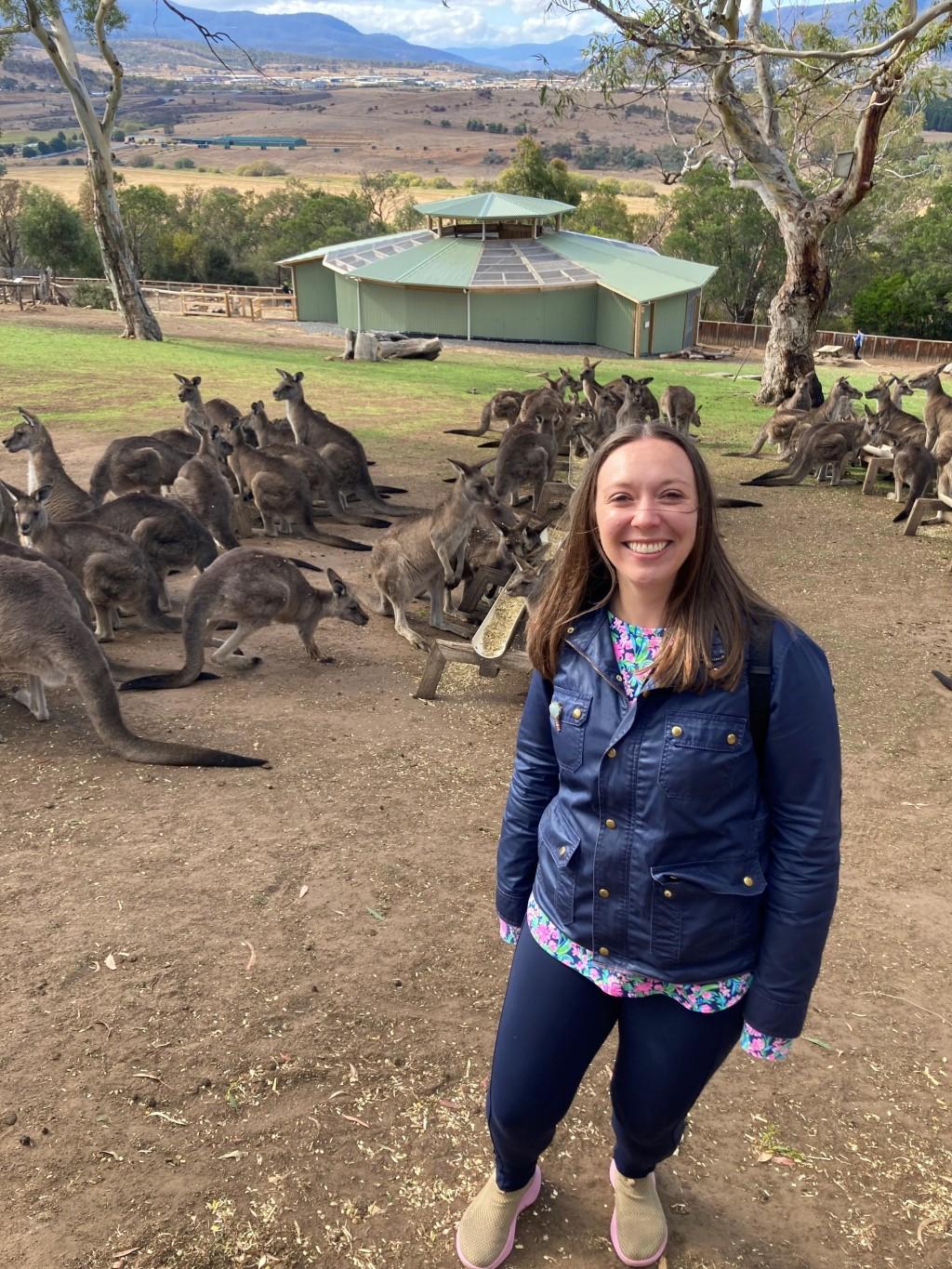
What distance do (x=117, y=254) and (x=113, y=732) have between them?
932 inches

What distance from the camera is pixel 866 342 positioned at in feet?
108

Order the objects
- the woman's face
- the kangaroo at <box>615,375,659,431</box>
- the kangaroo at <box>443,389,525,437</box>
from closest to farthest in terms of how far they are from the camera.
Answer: the woman's face
the kangaroo at <box>615,375,659,431</box>
the kangaroo at <box>443,389,525,437</box>

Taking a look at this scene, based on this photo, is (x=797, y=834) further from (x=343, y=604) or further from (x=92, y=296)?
(x=92, y=296)

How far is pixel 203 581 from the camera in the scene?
676cm

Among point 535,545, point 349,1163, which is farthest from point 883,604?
point 349,1163

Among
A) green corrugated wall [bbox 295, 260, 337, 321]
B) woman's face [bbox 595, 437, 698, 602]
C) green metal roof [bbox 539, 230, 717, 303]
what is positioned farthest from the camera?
green corrugated wall [bbox 295, 260, 337, 321]

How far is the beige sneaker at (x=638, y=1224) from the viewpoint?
276cm

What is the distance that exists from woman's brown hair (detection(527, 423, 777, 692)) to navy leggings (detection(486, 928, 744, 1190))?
2.57 ft

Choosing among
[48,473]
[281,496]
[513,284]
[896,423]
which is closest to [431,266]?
[513,284]

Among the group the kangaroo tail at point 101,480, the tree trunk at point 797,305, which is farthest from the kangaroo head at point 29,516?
the tree trunk at point 797,305

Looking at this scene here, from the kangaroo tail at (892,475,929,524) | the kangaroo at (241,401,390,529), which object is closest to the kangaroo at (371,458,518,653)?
the kangaroo at (241,401,390,529)

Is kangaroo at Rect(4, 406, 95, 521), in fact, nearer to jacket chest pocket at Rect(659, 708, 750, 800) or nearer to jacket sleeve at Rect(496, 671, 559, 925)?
jacket sleeve at Rect(496, 671, 559, 925)

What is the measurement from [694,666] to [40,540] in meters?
6.48

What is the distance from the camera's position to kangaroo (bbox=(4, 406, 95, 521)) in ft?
29.2
